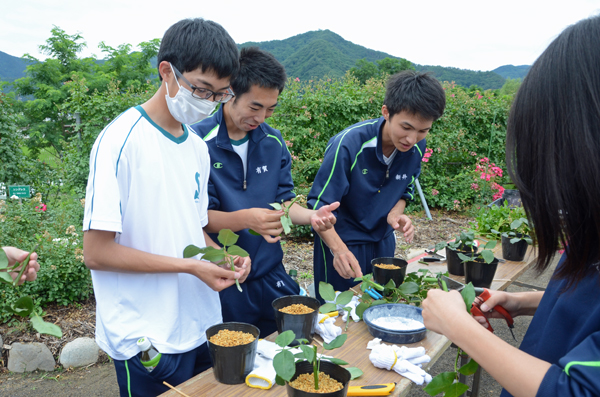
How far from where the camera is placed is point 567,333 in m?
0.94

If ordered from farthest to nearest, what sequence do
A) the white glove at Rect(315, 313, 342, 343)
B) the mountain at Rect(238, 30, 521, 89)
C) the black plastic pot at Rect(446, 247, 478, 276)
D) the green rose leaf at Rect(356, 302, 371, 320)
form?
the mountain at Rect(238, 30, 521, 89) < the black plastic pot at Rect(446, 247, 478, 276) < the green rose leaf at Rect(356, 302, 371, 320) < the white glove at Rect(315, 313, 342, 343)

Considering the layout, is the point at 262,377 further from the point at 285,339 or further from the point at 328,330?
the point at 328,330

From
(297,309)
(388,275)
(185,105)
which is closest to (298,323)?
(297,309)

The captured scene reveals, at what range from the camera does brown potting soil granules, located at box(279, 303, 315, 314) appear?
1518 millimetres

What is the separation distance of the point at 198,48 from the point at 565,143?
3.86 feet

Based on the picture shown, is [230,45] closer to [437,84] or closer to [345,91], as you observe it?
[437,84]

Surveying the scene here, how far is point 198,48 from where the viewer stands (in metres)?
1.44

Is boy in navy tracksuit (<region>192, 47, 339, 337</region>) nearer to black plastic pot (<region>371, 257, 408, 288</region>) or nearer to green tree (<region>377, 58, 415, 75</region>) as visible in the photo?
black plastic pot (<region>371, 257, 408, 288</region>)

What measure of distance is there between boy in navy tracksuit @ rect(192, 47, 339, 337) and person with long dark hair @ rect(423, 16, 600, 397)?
96 cm

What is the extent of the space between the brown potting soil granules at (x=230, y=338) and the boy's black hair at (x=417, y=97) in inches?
60.5

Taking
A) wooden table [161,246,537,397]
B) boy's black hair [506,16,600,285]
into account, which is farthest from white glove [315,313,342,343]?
boy's black hair [506,16,600,285]

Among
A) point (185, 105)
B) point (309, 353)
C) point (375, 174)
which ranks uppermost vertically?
point (185, 105)

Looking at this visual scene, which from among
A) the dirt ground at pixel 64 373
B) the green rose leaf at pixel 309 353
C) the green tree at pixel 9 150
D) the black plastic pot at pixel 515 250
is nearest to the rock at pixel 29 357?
the dirt ground at pixel 64 373

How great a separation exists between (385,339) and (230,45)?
4.15 feet
